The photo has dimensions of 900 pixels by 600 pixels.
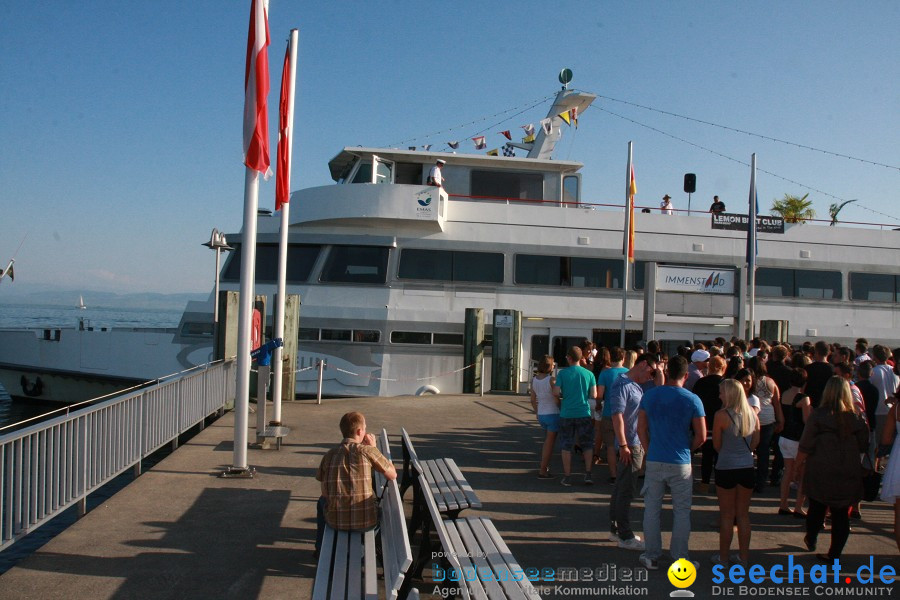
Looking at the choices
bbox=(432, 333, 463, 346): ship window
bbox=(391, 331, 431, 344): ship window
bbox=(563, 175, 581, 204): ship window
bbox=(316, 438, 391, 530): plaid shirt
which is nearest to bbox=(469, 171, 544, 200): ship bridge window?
bbox=(563, 175, 581, 204): ship window

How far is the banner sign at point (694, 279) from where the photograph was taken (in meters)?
11.4

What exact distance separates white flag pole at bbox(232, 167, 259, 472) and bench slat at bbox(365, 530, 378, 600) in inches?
129

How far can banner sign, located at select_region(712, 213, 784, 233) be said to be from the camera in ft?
56.2

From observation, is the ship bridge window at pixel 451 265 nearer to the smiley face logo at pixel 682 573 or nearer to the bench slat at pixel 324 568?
the smiley face logo at pixel 682 573

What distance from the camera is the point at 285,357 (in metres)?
12.3

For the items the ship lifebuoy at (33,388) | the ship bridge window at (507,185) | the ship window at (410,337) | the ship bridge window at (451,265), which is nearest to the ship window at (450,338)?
the ship window at (410,337)

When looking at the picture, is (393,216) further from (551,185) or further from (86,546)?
(86,546)

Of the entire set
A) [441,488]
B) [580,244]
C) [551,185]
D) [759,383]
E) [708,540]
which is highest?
[551,185]

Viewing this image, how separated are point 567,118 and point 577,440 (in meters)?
13.7

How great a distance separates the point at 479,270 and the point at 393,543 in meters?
12.3

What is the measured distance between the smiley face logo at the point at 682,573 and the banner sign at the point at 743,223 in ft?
45.1

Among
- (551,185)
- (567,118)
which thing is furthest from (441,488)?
(567,118)

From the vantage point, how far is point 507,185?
1703cm

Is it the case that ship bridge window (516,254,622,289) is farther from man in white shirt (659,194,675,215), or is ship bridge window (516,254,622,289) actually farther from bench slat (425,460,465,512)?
bench slat (425,460,465,512)
